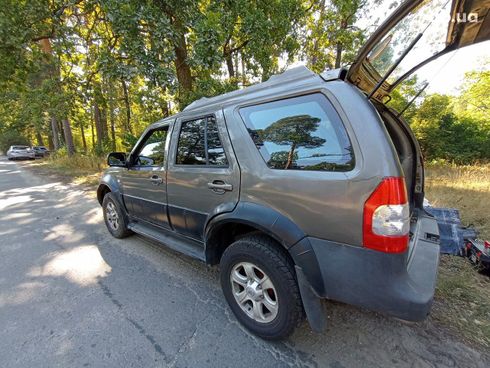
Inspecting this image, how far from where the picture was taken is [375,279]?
1465 mm

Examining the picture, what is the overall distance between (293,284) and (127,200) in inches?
109

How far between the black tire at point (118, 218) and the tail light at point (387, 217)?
11.2 feet

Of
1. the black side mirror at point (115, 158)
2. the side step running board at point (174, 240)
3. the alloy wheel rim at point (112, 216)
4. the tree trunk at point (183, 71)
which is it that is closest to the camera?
the side step running board at point (174, 240)

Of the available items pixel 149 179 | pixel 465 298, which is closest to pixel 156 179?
pixel 149 179

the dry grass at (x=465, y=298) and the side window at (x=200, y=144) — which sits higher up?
the side window at (x=200, y=144)

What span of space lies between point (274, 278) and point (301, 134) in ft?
3.48

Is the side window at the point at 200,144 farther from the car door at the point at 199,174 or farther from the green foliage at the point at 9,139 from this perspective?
the green foliage at the point at 9,139

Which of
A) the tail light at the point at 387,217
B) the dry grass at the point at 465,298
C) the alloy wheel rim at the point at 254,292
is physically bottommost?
the dry grass at the point at 465,298

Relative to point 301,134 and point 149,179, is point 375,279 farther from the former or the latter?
point 149,179

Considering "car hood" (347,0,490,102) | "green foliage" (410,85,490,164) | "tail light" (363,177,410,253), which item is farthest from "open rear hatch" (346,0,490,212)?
"green foliage" (410,85,490,164)

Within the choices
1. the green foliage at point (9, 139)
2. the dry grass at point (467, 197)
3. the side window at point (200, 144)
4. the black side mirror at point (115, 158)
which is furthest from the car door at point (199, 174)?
the green foliage at point (9, 139)

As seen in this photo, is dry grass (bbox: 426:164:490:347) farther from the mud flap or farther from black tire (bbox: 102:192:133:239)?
black tire (bbox: 102:192:133:239)

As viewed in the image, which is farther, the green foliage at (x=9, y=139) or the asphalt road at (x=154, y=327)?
the green foliage at (x=9, y=139)

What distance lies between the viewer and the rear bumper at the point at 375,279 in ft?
4.67
